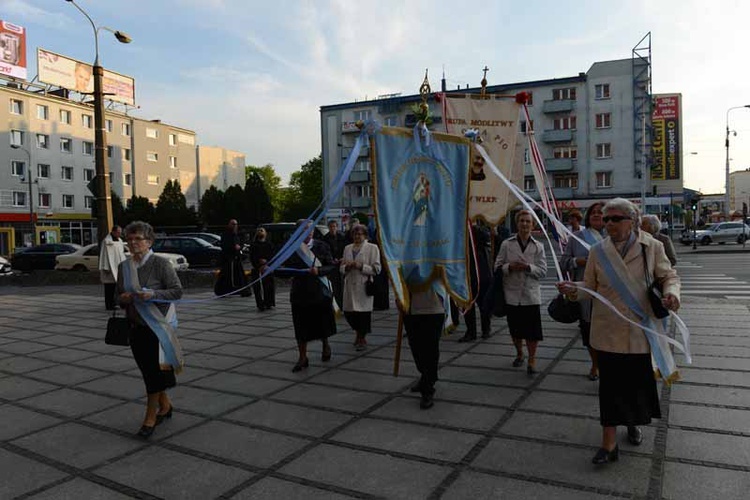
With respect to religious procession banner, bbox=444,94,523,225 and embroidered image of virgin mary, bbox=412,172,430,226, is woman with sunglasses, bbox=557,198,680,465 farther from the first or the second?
religious procession banner, bbox=444,94,523,225

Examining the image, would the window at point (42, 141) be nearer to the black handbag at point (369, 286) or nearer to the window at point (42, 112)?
the window at point (42, 112)

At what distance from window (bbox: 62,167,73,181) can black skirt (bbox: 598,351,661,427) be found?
51913 millimetres

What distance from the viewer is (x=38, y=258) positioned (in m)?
24.3

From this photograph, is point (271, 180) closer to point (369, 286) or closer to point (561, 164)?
point (561, 164)

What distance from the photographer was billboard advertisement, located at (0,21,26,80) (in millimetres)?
40438

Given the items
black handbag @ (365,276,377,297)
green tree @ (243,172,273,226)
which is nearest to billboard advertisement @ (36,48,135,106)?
green tree @ (243,172,273,226)

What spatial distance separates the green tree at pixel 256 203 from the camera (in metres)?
45.7

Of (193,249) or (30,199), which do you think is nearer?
(193,249)

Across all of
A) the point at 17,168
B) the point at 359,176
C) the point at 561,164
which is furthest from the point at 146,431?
the point at 17,168

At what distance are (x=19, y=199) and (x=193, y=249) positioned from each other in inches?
1097

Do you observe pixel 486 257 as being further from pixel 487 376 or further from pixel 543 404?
pixel 543 404

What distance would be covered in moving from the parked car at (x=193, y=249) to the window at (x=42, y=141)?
91.9 feet

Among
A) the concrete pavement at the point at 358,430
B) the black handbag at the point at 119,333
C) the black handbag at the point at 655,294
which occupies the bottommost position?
the concrete pavement at the point at 358,430

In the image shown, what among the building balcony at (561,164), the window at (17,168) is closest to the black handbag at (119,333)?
the building balcony at (561,164)
